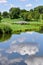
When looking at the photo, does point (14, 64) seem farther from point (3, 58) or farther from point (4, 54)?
point (4, 54)

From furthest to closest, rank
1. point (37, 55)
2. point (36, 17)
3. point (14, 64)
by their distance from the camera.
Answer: point (36, 17) → point (37, 55) → point (14, 64)

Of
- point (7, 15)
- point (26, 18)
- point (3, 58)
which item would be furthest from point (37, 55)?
point (7, 15)

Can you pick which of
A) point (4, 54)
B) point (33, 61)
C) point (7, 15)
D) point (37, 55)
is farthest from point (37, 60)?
point (7, 15)

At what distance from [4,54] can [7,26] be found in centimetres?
1561

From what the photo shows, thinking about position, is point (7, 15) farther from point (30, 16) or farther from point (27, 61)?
point (27, 61)

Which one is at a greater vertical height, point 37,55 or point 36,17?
point 37,55

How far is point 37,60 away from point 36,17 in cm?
5159

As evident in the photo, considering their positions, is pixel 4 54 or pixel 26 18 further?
pixel 26 18

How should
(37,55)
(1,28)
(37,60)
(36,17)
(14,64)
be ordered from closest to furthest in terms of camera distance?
(14,64) → (37,60) → (37,55) → (1,28) → (36,17)

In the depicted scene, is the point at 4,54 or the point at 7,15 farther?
the point at 7,15

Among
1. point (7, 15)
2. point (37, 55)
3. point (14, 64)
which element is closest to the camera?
point (14, 64)

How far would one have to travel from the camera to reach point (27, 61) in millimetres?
13102

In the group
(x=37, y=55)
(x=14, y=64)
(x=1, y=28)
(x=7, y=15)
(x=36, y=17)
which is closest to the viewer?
(x=14, y=64)

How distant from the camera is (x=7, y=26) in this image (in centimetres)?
3048
